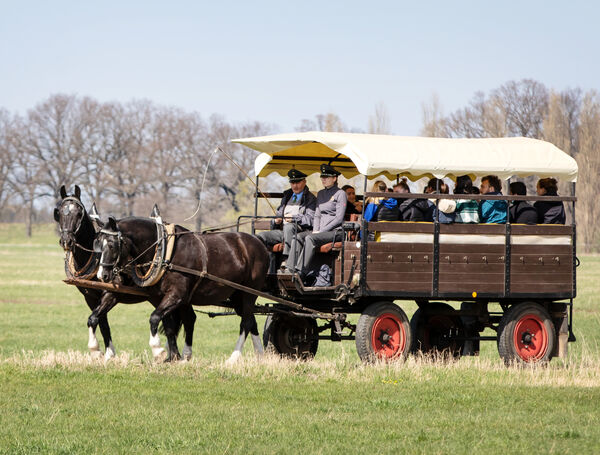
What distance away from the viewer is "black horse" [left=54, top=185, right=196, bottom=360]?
1258cm

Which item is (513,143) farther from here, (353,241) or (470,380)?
(470,380)

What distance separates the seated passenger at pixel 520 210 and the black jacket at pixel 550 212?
0.22 meters

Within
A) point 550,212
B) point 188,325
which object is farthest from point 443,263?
point 188,325

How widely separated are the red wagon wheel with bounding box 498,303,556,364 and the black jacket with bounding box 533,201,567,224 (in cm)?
113

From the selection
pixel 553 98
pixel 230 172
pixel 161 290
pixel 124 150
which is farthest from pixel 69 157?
pixel 161 290

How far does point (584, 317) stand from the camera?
27125 mm

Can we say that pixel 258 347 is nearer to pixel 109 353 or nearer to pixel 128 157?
pixel 109 353

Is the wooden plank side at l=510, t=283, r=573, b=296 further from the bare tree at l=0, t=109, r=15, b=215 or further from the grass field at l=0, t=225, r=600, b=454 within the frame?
the bare tree at l=0, t=109, r=15, b=215

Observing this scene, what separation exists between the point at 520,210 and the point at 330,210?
2549mm

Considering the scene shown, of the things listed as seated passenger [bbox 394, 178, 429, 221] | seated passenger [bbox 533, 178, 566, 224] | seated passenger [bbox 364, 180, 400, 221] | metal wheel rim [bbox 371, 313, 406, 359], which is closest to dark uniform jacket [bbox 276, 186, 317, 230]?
seated passenger [bbox 364, 180, 400, 221]

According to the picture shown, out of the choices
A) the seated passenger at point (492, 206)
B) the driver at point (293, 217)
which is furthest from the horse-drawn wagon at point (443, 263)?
the driver at point (293, 217)

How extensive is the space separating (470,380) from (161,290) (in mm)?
3912

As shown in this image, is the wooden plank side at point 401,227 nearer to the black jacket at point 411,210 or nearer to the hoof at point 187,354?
the black jacket at point 411,210

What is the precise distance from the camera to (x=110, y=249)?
1214 cm
